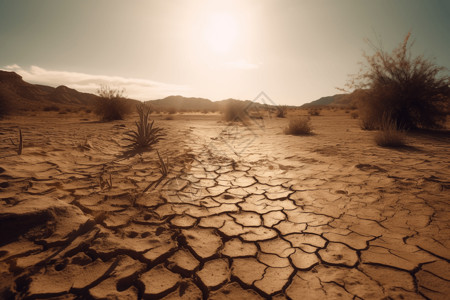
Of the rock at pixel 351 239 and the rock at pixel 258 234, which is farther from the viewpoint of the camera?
the rock at pixel 258 234

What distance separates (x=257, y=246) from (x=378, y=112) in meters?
7.54

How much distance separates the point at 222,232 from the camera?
1740 millimetres

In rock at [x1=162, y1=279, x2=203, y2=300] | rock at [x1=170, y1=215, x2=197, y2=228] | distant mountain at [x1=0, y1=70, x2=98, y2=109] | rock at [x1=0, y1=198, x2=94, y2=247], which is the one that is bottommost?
rock at [x1=162, y1=279, x2=203, y2=300]

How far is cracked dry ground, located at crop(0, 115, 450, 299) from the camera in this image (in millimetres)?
1183

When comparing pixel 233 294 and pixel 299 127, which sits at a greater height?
pixel 299 127

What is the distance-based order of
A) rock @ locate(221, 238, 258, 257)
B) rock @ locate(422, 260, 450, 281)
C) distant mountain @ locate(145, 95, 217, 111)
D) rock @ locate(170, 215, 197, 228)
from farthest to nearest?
distant mountain @ locate(145, 95, 217, 111) < rock @ locate(170, 215, 197, 228) < rock @ locate(221, 238, 258, 257) < rock @ locate(422, 260, 450, 281)

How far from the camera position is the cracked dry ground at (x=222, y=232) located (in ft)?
3.88

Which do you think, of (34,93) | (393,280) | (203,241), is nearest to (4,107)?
(203,241)

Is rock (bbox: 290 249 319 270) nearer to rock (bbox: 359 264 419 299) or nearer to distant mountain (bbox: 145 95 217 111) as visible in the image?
rock (bbox: 359 264 419 299)

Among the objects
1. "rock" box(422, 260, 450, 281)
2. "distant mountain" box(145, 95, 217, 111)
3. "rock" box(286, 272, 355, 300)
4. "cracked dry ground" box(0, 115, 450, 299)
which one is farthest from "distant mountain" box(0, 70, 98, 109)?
"rock" box(422, 260, 450, 281)

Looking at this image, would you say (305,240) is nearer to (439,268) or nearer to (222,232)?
(222,232)

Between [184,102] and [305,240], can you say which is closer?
[305,240]

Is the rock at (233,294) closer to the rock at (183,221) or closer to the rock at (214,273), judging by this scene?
the rock at (214,273)

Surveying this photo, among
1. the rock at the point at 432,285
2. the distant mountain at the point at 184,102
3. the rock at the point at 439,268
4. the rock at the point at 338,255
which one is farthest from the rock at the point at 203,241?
the distant mountain at the point at 184,102
